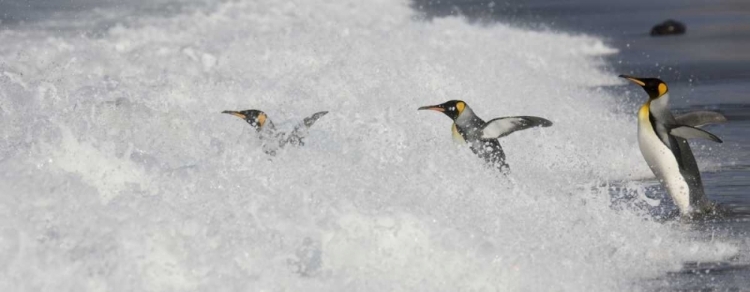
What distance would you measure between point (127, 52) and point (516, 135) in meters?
11.8

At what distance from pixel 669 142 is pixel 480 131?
1.16 meters

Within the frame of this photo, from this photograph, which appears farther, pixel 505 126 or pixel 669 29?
pixel 669 29

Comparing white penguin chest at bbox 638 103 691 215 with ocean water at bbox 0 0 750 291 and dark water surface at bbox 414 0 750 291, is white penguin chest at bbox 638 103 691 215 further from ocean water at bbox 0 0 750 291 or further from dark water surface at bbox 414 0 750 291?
dark water surface at bbox 414 0 750 291

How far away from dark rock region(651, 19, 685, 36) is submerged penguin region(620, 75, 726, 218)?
66.2ft

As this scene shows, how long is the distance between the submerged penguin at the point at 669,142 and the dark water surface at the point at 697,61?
27cm

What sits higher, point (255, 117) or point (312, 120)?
point (312, 120)

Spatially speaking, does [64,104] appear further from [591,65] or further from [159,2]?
[159,2]

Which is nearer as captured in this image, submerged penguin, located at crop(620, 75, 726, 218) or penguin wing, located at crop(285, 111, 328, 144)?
submerged penguin, located at crop(620, 75, 726, 218)

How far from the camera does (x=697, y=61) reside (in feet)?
66.7

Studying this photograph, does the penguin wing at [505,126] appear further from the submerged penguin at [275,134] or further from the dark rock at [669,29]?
the dark rock at [669,29]

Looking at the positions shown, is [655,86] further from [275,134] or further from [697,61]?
[697,61]

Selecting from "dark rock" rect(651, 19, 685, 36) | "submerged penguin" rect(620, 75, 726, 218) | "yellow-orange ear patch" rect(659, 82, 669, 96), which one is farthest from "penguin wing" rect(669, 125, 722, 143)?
"dark rock" rect(651, 19, 685, 36)

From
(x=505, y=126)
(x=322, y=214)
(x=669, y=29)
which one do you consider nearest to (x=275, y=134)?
(x=505, y=126)

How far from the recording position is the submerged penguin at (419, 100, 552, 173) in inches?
314
